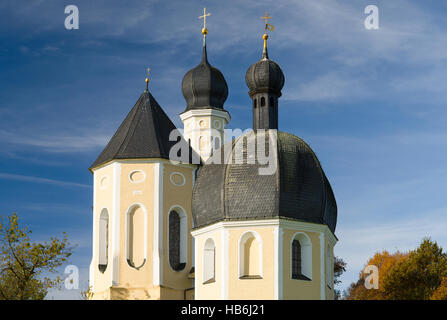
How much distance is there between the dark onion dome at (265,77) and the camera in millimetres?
34625

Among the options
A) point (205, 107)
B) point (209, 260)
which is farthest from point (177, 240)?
point (205, 107)

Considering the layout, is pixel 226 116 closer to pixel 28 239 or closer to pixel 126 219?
pixel 126 219

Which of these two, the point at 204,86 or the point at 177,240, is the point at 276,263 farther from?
the point at 204,86

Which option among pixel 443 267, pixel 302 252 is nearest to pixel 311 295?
pixel 302 252

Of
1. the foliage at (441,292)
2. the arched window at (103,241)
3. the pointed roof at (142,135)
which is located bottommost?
the foliage at (441,292)

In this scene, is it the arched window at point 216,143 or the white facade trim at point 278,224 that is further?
the arched window at point 216,143

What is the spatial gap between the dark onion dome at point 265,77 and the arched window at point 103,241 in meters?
8.96

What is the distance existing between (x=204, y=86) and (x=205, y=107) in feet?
4.05

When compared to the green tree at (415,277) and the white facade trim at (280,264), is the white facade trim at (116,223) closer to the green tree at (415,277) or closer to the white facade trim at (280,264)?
the white facade trim at (280,264)

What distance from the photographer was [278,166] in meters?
31.1

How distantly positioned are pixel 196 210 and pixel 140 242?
3719 millimetres

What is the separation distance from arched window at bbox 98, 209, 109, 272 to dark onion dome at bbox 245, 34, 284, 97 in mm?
8960

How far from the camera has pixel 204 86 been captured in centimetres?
4475

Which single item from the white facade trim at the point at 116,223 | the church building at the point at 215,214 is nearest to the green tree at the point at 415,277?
the church building at the point at 215,214
